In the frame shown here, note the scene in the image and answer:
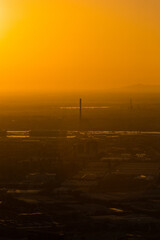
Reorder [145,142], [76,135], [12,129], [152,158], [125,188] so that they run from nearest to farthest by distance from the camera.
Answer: [125,188] < [152,158] < [145,142] < [76,135] < [12,129]

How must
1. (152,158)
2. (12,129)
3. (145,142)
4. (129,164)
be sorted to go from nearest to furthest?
(129,164)
(152,158)
(145,142)
(12,129)

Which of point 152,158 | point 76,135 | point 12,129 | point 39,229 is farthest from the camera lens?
point 12,129

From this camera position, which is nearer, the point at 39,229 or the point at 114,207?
the point at 39,229

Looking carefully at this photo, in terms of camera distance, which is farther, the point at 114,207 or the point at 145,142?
the point at 145,142

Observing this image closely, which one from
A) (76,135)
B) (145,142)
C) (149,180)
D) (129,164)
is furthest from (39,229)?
(76,135)

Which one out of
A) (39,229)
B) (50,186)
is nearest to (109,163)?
(50,186)

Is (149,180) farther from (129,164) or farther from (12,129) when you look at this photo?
(12,129)

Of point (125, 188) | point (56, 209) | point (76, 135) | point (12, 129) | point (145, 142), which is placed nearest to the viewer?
point (56, 209)

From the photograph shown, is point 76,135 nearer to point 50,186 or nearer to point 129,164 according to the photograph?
point 129,164
